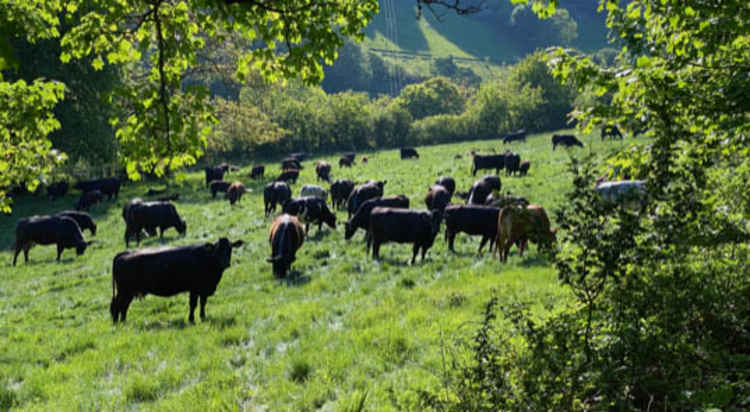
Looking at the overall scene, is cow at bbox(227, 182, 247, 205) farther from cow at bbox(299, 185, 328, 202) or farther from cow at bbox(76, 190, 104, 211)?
cow at bbox(76, 190, 104, 211)

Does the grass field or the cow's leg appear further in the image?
the cow's leg

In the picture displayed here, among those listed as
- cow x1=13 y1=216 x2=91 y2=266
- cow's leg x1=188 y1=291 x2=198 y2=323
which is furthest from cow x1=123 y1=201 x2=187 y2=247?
cow's leg x1=188 y1=291 x2=198 y2=323

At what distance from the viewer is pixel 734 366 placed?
143 inches

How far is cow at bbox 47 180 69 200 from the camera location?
1286 inches

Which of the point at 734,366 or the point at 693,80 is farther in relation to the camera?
the point at 693,80

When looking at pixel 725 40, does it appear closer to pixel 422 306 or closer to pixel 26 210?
pixel 422 306

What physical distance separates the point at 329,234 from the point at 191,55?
11.6 metres

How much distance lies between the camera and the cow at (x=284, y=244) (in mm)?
11961

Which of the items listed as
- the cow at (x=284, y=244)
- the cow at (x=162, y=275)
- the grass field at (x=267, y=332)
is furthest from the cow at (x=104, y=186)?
the cow at (x=162, y=275)

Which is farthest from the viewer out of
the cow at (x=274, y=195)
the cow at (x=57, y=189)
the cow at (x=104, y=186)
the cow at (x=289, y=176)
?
the cow at (x=289, y=176)

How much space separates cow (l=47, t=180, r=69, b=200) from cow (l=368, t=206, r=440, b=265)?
3087 centimetres

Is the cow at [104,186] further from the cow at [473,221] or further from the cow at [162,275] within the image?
the cow at [473,221]

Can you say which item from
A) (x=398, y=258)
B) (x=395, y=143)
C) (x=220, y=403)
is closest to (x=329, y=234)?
(x=398, y=258)

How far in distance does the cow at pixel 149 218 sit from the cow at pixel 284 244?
825 cm
